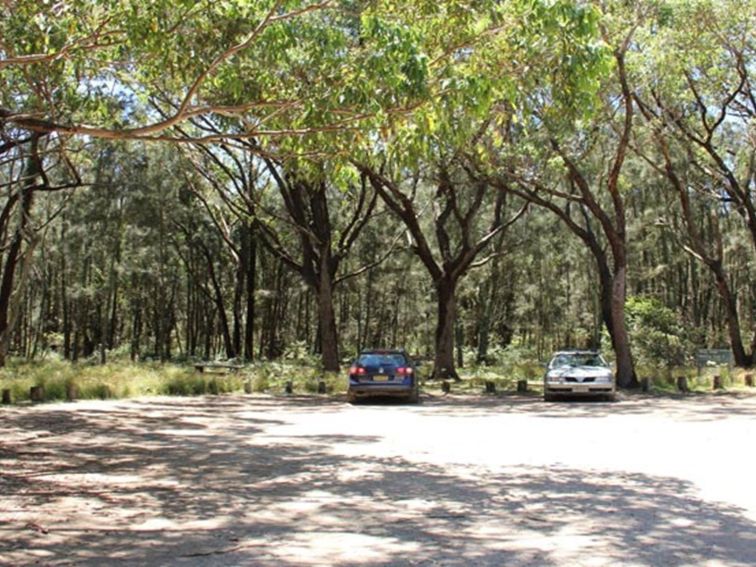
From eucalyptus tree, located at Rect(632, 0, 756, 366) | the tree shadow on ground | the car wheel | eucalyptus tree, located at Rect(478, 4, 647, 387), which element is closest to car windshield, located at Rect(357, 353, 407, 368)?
the car wheel

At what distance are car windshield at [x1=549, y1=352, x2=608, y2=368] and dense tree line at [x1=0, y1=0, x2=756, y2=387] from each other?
2.94m

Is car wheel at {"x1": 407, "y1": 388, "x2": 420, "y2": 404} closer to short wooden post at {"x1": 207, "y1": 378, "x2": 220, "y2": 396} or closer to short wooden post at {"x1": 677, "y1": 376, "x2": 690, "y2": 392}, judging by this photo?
short wooden post at {"x1": 207, "y1": 378, "x2": 220, "y2": 396}

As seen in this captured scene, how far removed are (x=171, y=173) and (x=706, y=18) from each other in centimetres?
2402

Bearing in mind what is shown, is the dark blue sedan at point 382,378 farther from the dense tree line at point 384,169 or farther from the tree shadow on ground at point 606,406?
the dense tree line at point 384,169

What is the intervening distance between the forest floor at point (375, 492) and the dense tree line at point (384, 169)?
2.60m

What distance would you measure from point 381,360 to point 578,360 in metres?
5.82

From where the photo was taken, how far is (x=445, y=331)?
28.7 m

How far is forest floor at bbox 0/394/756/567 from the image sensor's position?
5.50 metres

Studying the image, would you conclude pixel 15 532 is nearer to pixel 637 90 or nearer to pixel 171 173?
pixel 637 90

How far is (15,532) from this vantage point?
6.00 meters

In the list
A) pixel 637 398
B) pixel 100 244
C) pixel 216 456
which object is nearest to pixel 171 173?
pixel 100 244

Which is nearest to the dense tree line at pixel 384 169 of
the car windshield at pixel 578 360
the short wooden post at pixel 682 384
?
the short wooden post at pixel 682 384

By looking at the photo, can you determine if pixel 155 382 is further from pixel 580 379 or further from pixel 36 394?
pixel 580 379

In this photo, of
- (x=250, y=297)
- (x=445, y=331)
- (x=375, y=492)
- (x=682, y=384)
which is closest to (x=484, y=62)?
(x=375, y=492)
